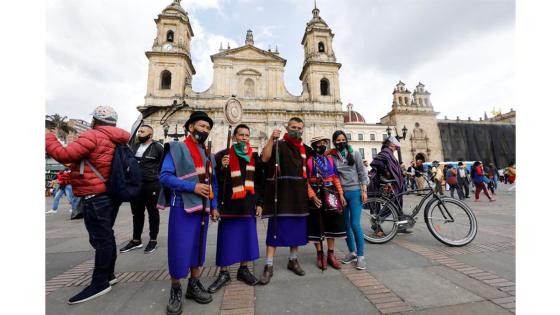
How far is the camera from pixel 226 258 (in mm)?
2547

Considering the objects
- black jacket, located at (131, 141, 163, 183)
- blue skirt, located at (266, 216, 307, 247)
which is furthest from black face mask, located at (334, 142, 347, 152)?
black jacket, located at (131, 141, 163, 183)

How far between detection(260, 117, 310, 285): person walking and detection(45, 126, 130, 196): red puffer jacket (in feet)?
5.54

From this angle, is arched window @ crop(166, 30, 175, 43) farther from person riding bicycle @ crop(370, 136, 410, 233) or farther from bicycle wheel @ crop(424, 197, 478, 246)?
bicycle wheel @ crop(424, 197, 478, 246)

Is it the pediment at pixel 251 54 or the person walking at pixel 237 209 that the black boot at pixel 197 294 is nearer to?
the person walking at pixel 237 209

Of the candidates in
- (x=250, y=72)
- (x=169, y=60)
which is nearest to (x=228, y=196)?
(x=250, y=72)

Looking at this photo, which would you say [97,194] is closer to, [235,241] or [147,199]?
[235,241]

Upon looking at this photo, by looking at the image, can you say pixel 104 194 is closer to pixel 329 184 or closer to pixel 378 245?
pixel 329 184

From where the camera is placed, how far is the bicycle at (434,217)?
12.2ft

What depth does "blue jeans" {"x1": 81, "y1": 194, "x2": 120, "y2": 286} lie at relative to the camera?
237cm

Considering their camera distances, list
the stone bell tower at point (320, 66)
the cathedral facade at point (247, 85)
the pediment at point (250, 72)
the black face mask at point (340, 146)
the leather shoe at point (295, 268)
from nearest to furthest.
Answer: the leather shoe at point (295, 268)
the black face mask at point (340, 146)
the cathedral facade at point (247, 85)
the pediment at point (250, 72)
the stone bell tower at point (320, 66)

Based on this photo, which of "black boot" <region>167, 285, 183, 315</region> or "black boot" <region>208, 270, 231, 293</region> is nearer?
"black boot" <region>167, 285, 183, 315</region>

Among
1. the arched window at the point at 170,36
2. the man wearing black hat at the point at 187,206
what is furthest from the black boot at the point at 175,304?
the arched window at the point at 170,36

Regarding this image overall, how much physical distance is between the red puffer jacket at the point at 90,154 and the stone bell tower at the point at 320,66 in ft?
100

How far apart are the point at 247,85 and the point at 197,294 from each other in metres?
30.9
